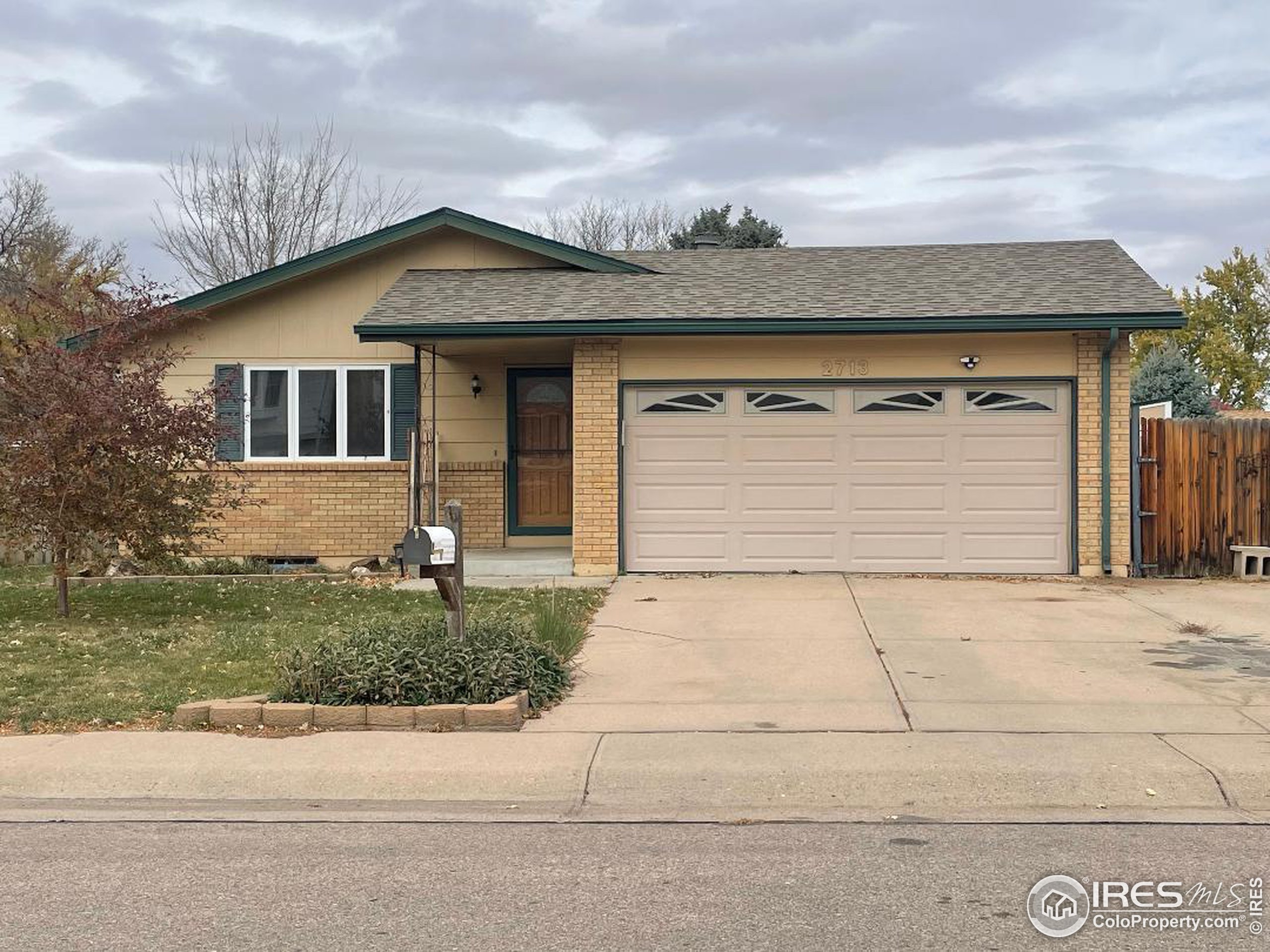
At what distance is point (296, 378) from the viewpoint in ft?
53.0

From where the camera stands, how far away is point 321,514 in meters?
15.8

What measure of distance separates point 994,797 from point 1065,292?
9.38m

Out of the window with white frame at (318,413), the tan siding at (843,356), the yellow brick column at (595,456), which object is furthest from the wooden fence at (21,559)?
the tan siding at (843,356)

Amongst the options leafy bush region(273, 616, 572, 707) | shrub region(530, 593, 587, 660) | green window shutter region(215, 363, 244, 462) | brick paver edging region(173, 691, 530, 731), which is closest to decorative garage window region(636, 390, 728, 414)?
shrub region(530, 593, 587, 660)

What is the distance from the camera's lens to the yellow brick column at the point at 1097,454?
13953 mm

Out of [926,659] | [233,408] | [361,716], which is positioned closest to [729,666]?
[926,659]

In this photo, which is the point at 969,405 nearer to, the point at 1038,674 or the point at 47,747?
the point at 1038,674

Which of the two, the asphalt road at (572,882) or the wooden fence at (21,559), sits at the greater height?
the wooden fence at (21,559)

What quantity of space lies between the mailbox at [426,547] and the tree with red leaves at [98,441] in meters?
4.26

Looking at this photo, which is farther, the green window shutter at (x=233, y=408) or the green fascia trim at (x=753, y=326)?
the green window shutter at (x=233, y=408)

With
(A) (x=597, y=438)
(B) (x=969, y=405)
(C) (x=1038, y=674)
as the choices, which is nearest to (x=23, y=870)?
(C) (x=1038, y=674)

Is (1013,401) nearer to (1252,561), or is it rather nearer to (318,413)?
(1252,561)

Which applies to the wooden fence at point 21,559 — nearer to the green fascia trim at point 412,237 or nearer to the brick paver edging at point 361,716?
the green fascia trim at point 412,237

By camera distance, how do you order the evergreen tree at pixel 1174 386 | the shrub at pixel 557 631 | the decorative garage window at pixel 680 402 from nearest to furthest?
the shrub at pixel 557 631, the decorative garage window at pixel 680 402, the evergreen tree at pixel 1174 386
